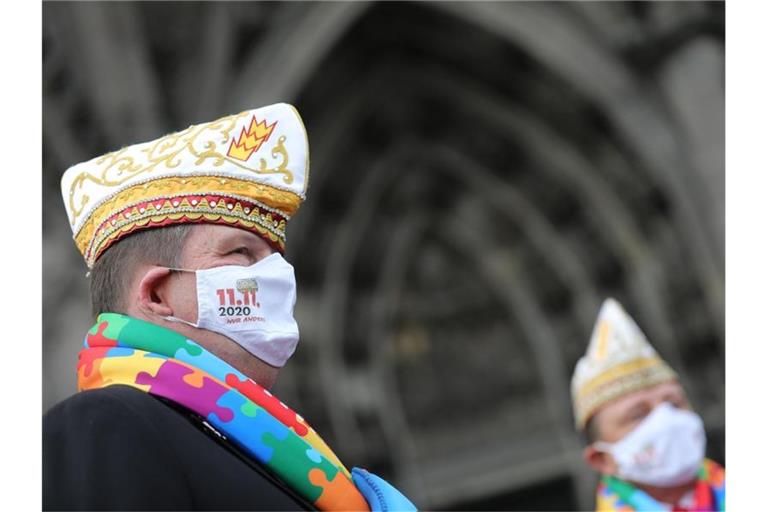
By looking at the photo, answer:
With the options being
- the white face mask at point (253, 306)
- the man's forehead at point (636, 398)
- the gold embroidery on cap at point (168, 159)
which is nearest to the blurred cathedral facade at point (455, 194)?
the man's forehead at point (636, 398)

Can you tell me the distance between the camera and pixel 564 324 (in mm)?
7945

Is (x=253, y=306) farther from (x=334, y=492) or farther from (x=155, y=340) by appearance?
(x=334, y=492)

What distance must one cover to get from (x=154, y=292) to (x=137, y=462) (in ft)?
1.14

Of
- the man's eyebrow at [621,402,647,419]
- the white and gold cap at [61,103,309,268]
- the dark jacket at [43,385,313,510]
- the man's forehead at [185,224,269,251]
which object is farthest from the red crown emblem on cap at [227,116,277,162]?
the man's eyebrow at [621,402,647,419]

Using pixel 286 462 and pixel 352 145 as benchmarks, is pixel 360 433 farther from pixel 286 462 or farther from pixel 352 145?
pixel 286 462

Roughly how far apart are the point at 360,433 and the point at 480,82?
9.55 feet

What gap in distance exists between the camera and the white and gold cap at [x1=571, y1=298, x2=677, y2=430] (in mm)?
3232

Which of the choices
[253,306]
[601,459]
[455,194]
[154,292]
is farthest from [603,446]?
[455,194]

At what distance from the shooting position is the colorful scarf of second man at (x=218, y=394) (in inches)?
52.1

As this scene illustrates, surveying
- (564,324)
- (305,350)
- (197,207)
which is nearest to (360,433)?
(305,350)

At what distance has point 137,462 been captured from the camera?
3.91 ft

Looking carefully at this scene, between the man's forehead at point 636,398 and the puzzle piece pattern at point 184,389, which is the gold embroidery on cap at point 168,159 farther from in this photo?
the man's forehead at point 636,398

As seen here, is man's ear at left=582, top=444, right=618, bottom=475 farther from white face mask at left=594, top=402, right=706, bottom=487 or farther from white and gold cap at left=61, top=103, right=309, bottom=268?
white and gold cap at left=61, top=103, right=309, bottom=268

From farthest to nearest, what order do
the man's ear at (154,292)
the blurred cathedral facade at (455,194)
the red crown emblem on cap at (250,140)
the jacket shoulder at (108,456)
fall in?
the blurred cathedral facade at (455,194) < the red crown emblem on cap at (250,140) < the man's ear at (154,292) < the jacket shoulder at (108,456)
